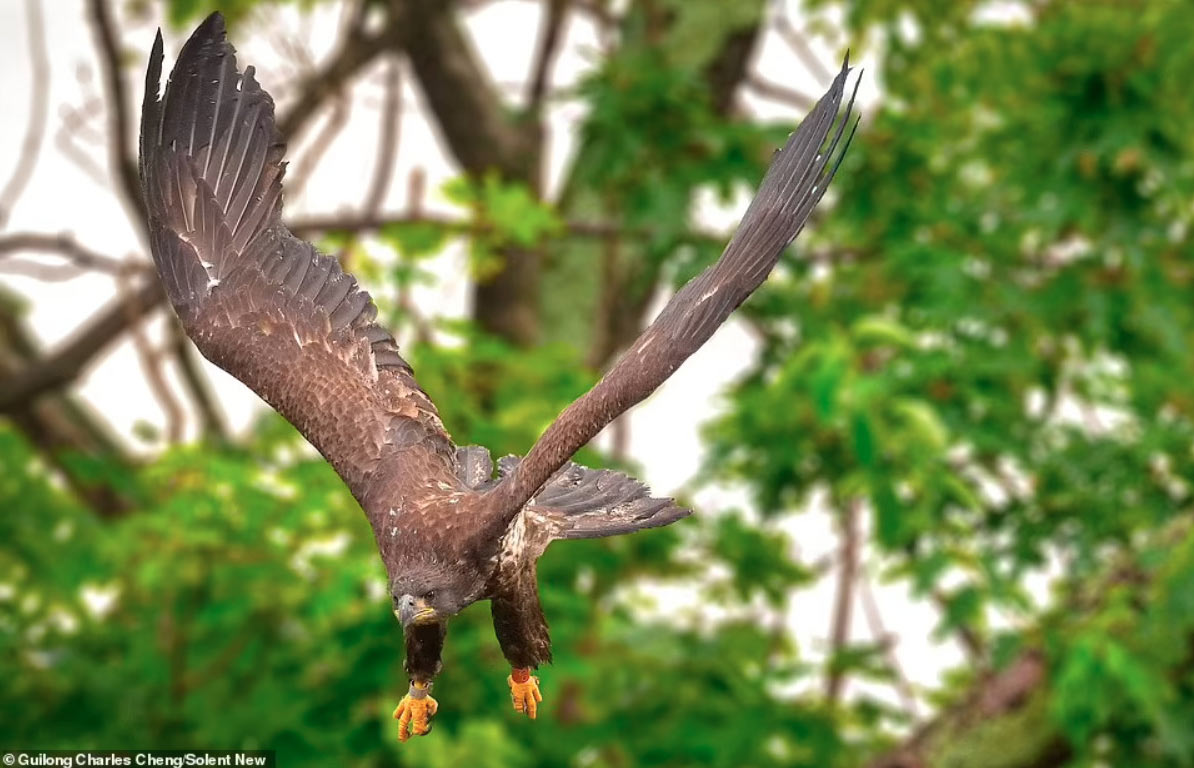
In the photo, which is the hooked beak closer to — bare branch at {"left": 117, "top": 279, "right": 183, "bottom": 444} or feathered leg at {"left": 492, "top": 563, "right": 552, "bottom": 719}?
feathered leg at {"left": 492, "top": 563, "right": 552, "bottom": 719}

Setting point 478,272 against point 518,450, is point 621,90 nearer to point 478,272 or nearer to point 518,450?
point 478,272

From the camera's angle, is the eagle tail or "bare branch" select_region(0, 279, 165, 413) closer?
the eagle tail

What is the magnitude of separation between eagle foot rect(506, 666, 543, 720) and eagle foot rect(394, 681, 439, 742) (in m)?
0.12

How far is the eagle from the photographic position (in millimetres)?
2006

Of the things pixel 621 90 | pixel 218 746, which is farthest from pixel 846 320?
pixel 218 746

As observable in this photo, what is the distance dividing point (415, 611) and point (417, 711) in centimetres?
12

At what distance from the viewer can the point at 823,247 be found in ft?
29.9

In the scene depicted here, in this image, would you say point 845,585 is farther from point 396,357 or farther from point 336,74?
point 396,357

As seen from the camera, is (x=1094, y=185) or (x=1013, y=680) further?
(x=1013, y=680)

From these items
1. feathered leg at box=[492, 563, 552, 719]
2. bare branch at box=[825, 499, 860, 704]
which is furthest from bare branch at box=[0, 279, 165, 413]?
feathered leg at box=[492, 563, 552, 719]

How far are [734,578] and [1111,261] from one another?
7.83ft

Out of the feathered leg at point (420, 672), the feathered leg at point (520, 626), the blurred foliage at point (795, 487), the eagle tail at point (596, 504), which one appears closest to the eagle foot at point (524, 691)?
the feathered leg at point (520, 626)

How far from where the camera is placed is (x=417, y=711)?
1925 mm

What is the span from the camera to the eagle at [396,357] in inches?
79.0
